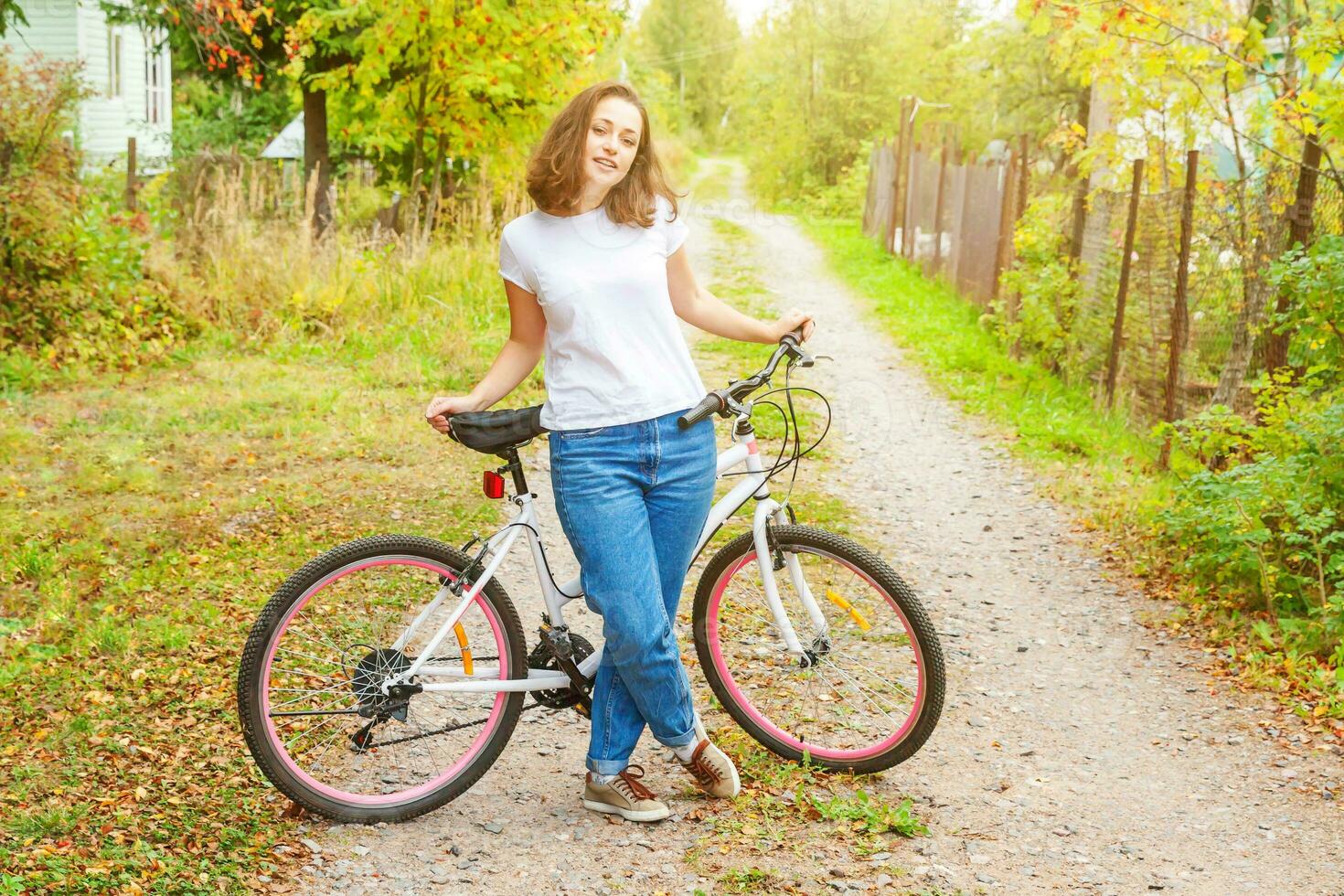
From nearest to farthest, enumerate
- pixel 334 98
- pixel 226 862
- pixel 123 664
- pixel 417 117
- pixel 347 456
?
pixel 226 862 < pixel 123 664 < pixel 347 456 < pixel 417 117 < pixel 334 98

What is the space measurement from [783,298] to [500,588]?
11.2m

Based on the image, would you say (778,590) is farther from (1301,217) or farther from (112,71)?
(112,71)

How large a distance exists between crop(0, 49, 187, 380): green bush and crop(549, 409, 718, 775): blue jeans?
7.03 m

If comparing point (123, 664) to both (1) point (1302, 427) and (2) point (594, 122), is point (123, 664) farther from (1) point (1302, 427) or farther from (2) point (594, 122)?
(1) point (1302, 427)

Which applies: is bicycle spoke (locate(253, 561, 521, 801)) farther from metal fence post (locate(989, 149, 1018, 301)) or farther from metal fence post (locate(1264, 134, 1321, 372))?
metal fence post (locate(989, 149, 1018, 301))

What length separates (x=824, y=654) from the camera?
12.2 ft

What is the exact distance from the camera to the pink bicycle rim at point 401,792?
3.24 meters

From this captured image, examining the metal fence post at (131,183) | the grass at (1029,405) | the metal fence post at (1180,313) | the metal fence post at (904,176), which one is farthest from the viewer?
the metal fence post at (904,176)

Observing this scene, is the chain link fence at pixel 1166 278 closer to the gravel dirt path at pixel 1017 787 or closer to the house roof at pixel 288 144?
the gravel dirt path at pixel 1017 787

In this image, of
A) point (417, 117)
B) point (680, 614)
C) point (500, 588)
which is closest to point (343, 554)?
point (500, 588)

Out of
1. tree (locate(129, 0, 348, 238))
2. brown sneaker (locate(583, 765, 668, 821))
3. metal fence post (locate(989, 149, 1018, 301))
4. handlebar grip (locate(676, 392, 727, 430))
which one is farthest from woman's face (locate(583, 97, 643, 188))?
metal fence post (locate(989, 149, 1018, 301))

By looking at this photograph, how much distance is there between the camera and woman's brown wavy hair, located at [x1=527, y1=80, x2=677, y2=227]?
3.16m

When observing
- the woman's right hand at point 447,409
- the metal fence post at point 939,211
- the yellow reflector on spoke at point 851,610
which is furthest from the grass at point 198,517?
the metal fence post at point 939,211

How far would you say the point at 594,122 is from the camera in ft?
10.4
